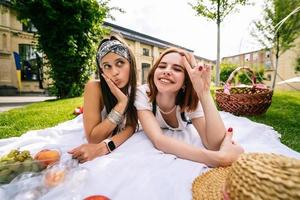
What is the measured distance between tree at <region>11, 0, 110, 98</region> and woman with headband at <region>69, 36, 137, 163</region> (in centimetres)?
942

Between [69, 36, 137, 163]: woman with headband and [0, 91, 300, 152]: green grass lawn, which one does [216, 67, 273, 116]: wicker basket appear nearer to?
[0, 91, 300, 152]: green grass lawn

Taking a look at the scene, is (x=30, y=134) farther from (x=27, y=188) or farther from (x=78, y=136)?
(x=27, y=188)

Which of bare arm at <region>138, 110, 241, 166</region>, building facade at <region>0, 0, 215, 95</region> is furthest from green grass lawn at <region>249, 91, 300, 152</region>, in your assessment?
building facade at <region>0, 0, 215, 95</region>

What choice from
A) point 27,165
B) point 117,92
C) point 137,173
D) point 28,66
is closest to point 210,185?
point 137,173

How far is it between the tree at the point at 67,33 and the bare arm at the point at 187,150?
9952mm

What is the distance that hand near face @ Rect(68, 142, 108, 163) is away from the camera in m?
2.09

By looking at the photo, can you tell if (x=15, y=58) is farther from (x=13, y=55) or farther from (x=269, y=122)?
(x=269, y=122)

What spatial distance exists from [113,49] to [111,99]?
1.63 feet

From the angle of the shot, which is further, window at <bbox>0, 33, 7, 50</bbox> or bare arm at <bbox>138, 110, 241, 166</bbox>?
window at <bbox>0, 33, 7, 50</bbox>

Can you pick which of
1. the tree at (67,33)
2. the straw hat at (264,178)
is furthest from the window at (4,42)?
the straw hat at (264,178)

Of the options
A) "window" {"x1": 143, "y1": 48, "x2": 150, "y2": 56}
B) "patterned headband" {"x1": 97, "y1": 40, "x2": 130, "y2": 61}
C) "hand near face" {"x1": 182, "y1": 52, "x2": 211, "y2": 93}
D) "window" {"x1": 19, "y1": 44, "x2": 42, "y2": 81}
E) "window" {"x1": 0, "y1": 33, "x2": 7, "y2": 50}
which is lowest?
"hand near face" {"x1": 182, "y1": 52, "x2": 211, "y2": 93}

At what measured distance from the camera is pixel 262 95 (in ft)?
13.4

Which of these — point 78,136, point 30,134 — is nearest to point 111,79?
point 78,136

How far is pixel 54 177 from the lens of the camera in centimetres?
164
